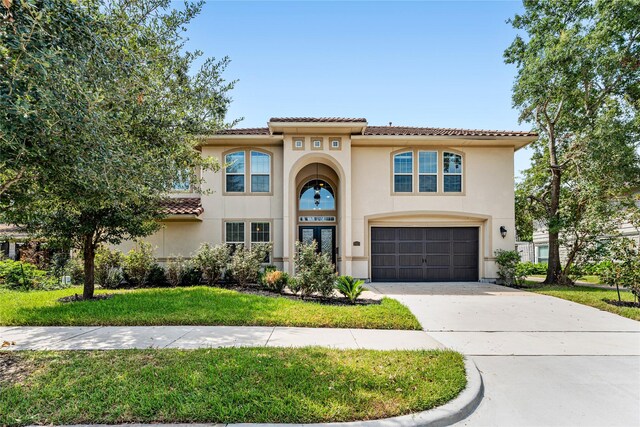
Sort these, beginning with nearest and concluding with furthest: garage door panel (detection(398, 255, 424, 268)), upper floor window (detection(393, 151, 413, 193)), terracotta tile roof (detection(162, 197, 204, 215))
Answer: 1. terracotta tile roof (detection(162, 197, 204, 215))
2. upper floor window (detection(393, 151, 413, 193))
3. garage door panel (detection(398, 255, 424, 268))

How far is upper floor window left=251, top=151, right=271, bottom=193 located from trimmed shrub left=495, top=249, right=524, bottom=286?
32.5 ft

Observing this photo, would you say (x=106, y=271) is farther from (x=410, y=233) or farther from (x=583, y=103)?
(x=583, y=103)

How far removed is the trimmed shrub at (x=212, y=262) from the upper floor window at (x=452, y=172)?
31.0 feet

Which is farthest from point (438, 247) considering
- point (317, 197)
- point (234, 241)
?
point (234, 241)

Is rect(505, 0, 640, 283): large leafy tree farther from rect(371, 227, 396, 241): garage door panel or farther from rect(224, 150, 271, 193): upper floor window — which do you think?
rect(224, 150, 271, 193): upper floor window

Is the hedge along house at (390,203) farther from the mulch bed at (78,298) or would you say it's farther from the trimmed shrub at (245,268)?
the mulch bed at (78,298)

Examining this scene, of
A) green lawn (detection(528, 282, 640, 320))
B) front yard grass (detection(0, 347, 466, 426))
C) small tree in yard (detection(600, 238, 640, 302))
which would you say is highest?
small tree in yard (detection(600, 238, 640, 302))

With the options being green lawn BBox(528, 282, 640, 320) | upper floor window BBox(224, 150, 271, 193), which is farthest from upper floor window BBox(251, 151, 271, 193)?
green lawn BBox(528, 282, 640, 320)

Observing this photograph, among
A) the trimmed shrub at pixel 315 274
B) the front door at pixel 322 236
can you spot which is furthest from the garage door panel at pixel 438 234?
the trimmed shrub at pixel 315 274

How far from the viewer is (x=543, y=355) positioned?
17.5 feet

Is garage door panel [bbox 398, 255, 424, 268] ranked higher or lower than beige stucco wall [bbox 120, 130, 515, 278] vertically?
lower

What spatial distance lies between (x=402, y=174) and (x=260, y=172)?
6.07 metres

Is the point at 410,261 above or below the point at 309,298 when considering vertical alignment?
above

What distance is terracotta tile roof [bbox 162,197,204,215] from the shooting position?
1242 centimetres
